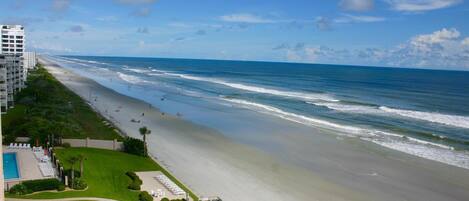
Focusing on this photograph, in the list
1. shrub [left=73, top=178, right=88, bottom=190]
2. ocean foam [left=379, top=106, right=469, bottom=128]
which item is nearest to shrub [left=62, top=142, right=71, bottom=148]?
shrub [left=73, top=178, right=88, bottom=190]

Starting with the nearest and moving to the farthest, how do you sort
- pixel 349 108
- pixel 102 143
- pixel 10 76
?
pixel 102 143 < pixel 10 76 < pixel 349 108

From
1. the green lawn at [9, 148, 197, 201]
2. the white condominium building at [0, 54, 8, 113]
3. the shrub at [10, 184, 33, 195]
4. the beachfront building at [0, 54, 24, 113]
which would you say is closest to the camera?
the shrub at [10, 184, 33, 195]

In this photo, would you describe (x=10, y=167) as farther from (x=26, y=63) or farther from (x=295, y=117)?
(x=26, y=63)

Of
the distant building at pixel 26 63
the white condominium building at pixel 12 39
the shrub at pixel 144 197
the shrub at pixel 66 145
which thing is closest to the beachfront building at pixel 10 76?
the white condominium building at pixel 12 39

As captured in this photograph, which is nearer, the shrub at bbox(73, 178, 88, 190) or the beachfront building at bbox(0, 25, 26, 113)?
the shrub at bbox(73, 178, 88, 190)

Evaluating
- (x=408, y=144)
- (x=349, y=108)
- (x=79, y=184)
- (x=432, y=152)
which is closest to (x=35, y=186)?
(x=79, y=184)

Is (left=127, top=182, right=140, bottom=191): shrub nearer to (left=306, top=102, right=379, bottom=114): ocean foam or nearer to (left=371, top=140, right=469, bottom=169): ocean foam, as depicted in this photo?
(left=371, top=140, right=469, bottom=169): ocean foam

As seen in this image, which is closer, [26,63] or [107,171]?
[107,171]
